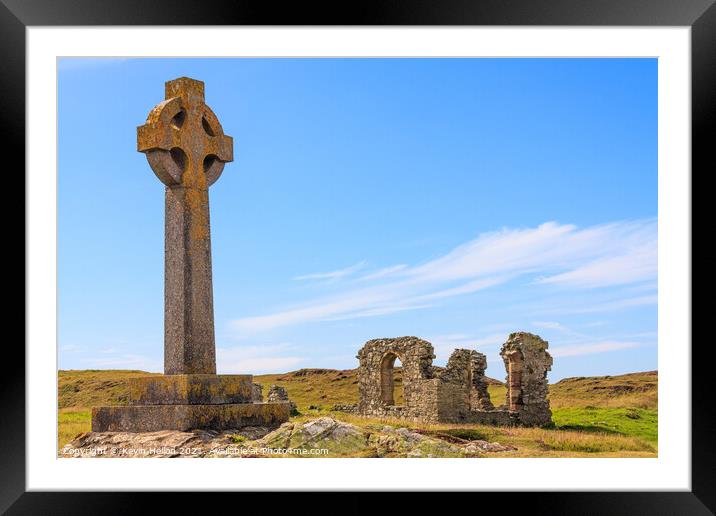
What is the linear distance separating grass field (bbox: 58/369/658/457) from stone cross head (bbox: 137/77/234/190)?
398cm

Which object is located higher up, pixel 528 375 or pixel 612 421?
pixel 528 375

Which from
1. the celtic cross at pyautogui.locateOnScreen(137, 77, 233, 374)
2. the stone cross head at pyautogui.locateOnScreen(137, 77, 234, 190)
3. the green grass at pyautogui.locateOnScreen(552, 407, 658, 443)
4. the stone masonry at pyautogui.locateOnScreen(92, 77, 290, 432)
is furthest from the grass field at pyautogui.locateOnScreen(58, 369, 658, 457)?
the stone cross head at pyautogui.locateOnScreen(137, 77, 234, 190)

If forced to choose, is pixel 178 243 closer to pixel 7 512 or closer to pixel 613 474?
pixel 7 512

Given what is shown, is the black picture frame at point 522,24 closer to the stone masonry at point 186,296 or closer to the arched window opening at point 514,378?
the stone masonry at point 186,296

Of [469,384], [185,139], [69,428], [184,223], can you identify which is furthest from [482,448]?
[469,384]

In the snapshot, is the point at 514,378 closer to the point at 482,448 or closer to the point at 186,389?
the point at 482,448

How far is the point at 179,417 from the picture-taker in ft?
33.9

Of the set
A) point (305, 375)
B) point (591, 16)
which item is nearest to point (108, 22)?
point (591, 16)

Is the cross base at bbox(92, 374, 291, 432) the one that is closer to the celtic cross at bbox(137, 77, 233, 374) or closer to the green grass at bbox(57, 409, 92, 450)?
the celtic cross at bbox(137, 77, 233, 374)

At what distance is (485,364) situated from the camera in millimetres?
22859

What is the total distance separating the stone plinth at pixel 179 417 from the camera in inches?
408

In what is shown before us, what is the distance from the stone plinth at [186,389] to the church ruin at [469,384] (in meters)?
11.2

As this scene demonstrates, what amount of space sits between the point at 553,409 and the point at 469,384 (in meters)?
6.73

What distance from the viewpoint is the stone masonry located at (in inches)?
418
